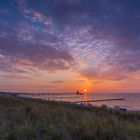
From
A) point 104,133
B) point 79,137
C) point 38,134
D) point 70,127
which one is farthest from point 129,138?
point 38,134

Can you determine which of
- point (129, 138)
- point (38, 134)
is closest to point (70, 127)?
point (38, 134)

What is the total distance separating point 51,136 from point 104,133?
1631 millimetres

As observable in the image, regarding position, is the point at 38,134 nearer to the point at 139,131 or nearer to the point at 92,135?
the point at 92,135

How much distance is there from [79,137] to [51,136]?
33.3 inches

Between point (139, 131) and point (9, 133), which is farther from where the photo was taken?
point (139, 131)

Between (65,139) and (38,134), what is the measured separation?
2.45ft

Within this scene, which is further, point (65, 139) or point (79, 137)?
point (79, 137)

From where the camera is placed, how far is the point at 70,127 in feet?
24.2

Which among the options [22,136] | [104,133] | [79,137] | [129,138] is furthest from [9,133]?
[129,138]

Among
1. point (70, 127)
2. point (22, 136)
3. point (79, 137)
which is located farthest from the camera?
point (70, 127)

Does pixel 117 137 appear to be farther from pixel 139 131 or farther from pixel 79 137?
pixel 139 131

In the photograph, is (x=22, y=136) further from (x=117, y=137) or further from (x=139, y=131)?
(x=139, y=131)

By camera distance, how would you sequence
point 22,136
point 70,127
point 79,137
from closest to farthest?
point 22,136 < point 79,137 < point 70,127

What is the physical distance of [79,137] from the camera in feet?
21.1
